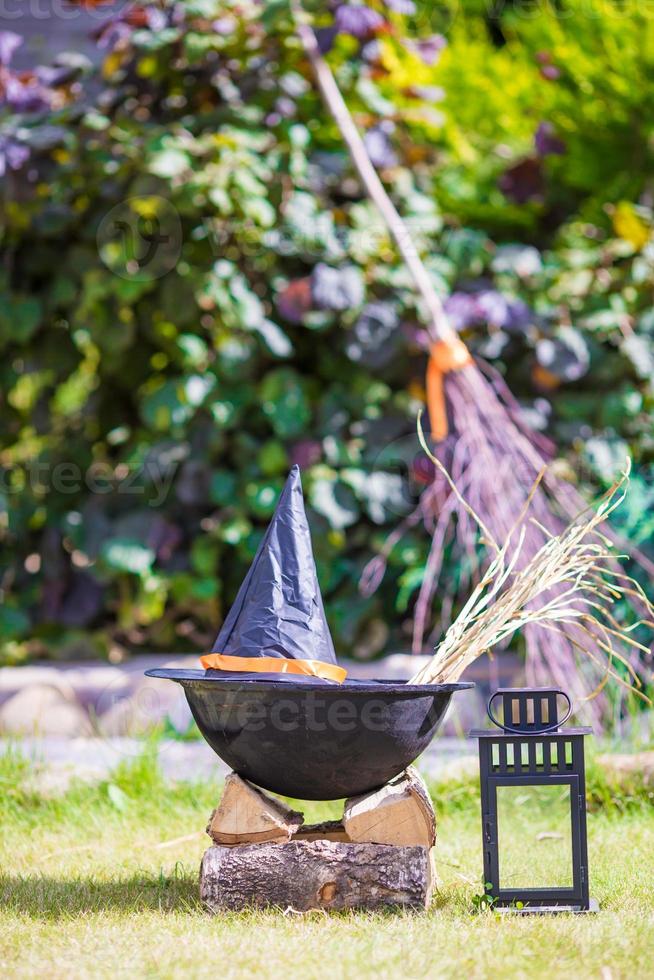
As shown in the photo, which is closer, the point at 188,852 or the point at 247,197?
the point at 188,852

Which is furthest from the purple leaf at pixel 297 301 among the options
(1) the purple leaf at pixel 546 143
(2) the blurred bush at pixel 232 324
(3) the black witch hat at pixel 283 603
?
(3) the black witch hat at pixel 283 603

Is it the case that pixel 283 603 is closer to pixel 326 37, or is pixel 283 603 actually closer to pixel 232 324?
pixel 232 324

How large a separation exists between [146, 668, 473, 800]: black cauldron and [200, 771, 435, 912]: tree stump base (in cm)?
6

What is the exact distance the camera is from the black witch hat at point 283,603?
6.27ft

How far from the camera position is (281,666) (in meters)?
1.87

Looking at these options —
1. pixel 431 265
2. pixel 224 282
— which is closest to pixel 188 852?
pixel 224 282

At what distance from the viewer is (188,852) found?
2.38 metres

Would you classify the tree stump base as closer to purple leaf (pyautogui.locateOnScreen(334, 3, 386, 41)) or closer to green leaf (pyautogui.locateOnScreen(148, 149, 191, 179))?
green leaf (pyautogui.locateOnScreen(148, 149, 191, 179))

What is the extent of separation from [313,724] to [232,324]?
199 cm

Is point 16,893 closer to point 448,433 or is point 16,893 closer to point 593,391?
point 448,433

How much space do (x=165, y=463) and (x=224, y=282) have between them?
0.63 metres

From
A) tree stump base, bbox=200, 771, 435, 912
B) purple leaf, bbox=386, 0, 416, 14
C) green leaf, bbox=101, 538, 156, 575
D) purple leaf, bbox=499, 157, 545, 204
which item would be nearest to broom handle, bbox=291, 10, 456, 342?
purple leaf, bbox=386, 0, 416, 14

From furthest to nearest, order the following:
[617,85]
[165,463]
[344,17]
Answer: [617,85] → [165,463] → [344,17]

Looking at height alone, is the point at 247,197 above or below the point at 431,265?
above
